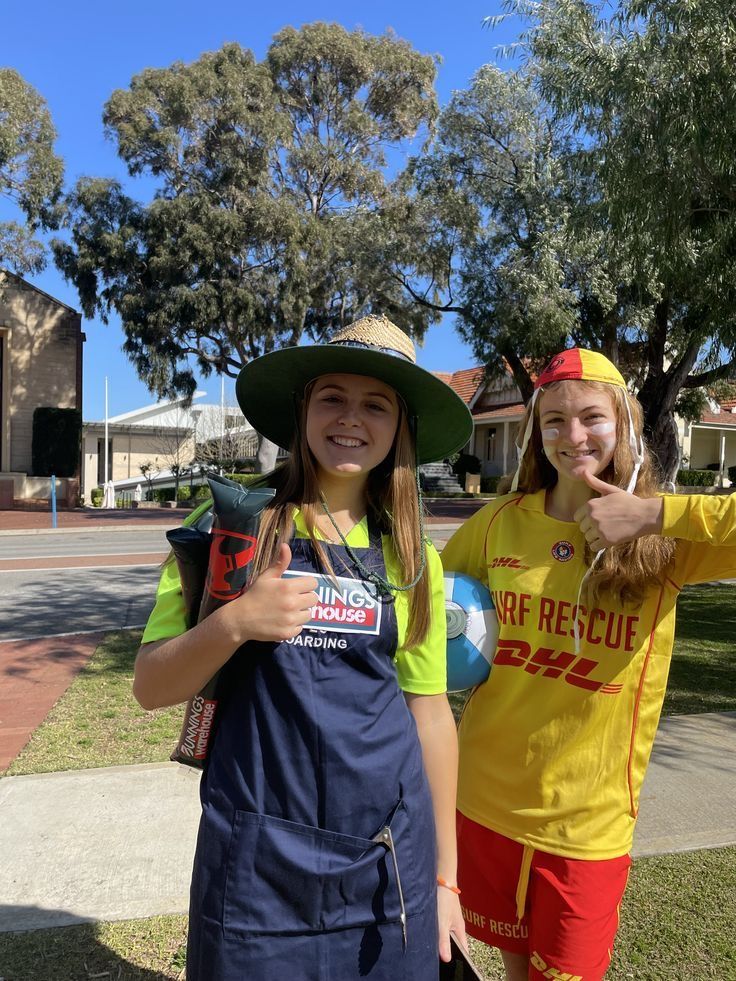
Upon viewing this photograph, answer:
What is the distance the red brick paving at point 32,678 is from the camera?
4.91 m

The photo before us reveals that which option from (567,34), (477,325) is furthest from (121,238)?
(567,34)

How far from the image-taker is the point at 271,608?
1318mm

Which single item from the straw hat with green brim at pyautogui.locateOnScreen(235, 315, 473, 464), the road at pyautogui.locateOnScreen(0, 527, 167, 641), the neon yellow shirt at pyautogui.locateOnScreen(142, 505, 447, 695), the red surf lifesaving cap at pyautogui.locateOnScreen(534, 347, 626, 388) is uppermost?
the red surf lifesaving cap at pyautogui.locateOnScreen(534, 347, 626, 388)

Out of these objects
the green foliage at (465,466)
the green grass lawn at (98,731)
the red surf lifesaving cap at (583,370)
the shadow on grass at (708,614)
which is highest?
the green foliage at (465,466)

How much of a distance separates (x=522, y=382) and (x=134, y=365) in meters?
14.0

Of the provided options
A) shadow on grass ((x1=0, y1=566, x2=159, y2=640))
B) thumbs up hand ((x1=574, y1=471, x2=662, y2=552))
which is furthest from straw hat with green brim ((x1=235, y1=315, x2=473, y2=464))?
shadow on grass ((x1=0, y1=566, x2=159, y2=640))

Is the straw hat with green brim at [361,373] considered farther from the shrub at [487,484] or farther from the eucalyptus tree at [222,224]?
the shrub at [487,484]

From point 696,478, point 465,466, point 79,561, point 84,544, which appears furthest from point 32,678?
point 696,478

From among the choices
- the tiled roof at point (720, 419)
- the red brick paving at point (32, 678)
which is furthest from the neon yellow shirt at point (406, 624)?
the tiled roof at point (720, 419)

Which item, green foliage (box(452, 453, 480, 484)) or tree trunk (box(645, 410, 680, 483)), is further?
green foliage (box(452, 453, 480, 484))

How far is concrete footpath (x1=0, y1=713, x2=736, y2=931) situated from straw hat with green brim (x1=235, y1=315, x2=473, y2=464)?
174 cm

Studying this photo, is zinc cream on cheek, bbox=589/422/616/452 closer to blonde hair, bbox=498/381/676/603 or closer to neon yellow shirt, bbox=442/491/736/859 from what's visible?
blonde hair, bbox=498/381/676/603

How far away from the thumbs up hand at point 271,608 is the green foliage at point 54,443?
91.5 feet

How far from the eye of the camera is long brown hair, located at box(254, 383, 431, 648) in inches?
61.5
